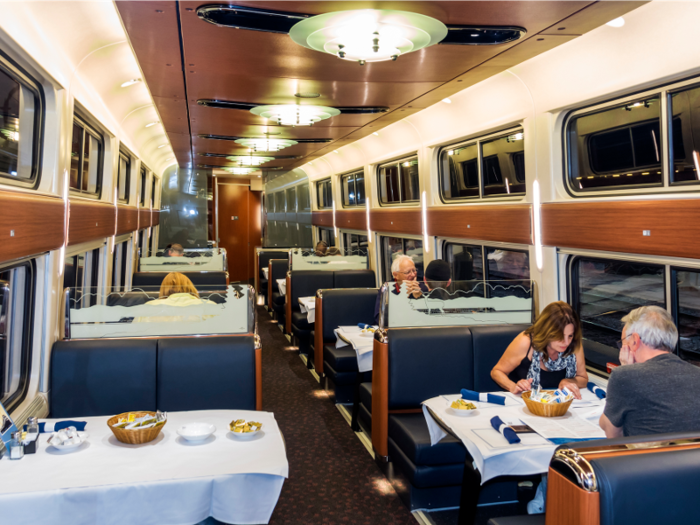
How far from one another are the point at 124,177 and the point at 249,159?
2.67m

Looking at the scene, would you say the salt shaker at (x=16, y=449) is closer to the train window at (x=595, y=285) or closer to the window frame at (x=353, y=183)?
the train window at (x=595, y=285)

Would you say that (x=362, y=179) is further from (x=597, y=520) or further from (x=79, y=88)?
(x=597, y=520)

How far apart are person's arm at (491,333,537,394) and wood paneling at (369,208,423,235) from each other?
113 inches

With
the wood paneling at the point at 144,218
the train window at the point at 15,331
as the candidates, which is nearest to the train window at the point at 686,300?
the train window at the point at 15,331

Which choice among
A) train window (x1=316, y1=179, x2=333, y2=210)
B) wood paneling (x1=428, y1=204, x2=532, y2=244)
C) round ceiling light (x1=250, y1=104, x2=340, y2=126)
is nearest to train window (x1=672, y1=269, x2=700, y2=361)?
wood paneling (x1=428, y1=204, x2=532, y2=244)

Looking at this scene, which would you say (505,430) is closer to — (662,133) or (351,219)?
(662,133)

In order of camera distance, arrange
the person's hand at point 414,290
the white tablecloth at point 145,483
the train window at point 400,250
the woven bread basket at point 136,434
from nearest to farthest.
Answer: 1. the white tablecloth at point 145,483
2. the woven bread basket at point 136,434
3. the person's hand at point 414,290
4. the train window at point 400,250

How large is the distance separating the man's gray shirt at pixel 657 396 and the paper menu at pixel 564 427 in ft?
0.85

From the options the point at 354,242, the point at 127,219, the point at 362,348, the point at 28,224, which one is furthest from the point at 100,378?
the point at 354,242

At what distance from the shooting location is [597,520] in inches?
56.3

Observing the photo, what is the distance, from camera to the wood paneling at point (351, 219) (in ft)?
26.8

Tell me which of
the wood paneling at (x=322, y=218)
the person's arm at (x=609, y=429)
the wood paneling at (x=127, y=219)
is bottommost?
the person's arm at (x=609, y=429)

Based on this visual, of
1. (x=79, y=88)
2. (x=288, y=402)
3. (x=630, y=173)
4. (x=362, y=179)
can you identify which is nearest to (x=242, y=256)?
(x=362, y=179)

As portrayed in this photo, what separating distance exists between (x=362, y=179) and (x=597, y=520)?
776cm
